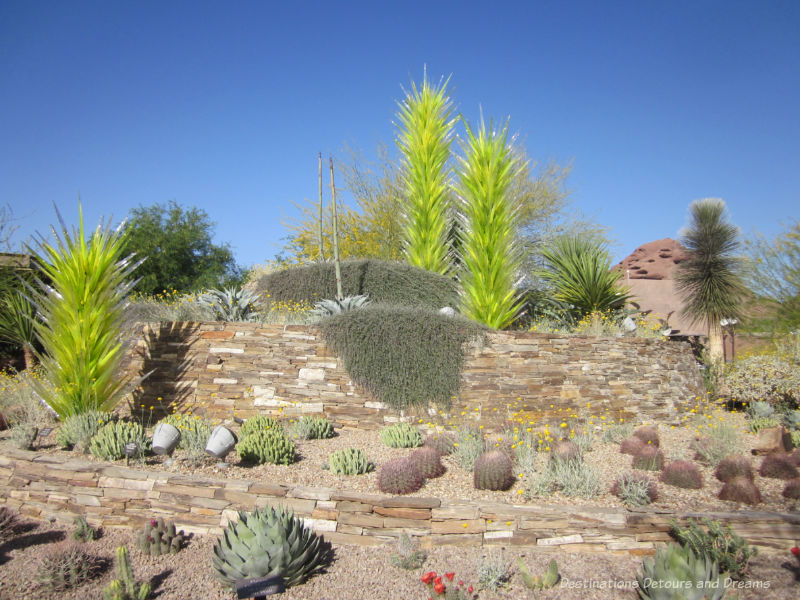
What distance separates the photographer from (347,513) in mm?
4359

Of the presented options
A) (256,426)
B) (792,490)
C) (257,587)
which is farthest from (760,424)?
(257,587)

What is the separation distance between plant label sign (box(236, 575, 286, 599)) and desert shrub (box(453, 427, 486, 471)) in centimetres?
242

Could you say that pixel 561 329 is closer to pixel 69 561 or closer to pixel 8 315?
pixel 69 561

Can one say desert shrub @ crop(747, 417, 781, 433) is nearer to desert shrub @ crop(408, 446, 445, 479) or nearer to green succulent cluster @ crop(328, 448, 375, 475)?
desert shrub @ crop(408, 446, 445, 479)

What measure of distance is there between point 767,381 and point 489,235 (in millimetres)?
5575

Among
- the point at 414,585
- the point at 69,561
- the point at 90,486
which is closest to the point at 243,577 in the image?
the point at 414,585

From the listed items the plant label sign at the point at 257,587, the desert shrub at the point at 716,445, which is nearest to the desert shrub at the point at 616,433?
the desert shrub at the point at 716,445

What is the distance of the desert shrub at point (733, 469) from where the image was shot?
4660 millimetres

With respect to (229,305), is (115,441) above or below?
below

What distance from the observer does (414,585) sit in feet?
12.1

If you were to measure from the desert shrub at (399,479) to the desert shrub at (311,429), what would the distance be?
1.88 metres

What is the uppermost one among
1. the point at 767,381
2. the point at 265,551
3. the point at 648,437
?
the point at 767,381

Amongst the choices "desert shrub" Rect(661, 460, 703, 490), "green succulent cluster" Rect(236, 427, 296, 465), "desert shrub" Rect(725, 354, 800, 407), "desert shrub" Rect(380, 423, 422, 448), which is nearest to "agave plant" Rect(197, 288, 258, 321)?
"green succulent cluster" Rect(236, 427, 296, 465)

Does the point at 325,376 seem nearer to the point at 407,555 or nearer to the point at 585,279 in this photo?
the point at 407,555
